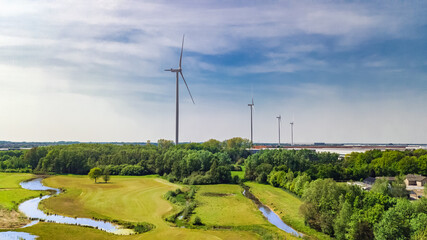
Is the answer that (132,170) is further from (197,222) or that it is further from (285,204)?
(197,222)

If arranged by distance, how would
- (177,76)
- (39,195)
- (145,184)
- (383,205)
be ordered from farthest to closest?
(177,76), (145,184), (39,195), (383,205)

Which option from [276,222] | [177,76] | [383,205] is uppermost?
[177,76]

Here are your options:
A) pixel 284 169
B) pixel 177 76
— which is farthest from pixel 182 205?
pixel 177 76

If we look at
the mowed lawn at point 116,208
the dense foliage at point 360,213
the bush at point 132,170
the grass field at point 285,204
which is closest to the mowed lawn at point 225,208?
the grass field at point 285,204

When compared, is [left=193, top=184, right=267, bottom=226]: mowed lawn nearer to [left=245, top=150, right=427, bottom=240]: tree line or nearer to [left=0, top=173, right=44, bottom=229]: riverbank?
[left=245, top=150, right=427, bottom=240]: tree line

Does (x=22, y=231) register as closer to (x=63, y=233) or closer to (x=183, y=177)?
(x=63, y=233)

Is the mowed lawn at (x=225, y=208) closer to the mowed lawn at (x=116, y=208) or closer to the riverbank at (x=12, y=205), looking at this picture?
the mowed lawn at (x=116, y=208)

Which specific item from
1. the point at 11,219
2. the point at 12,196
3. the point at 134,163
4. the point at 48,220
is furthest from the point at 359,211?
the point at 134,163
